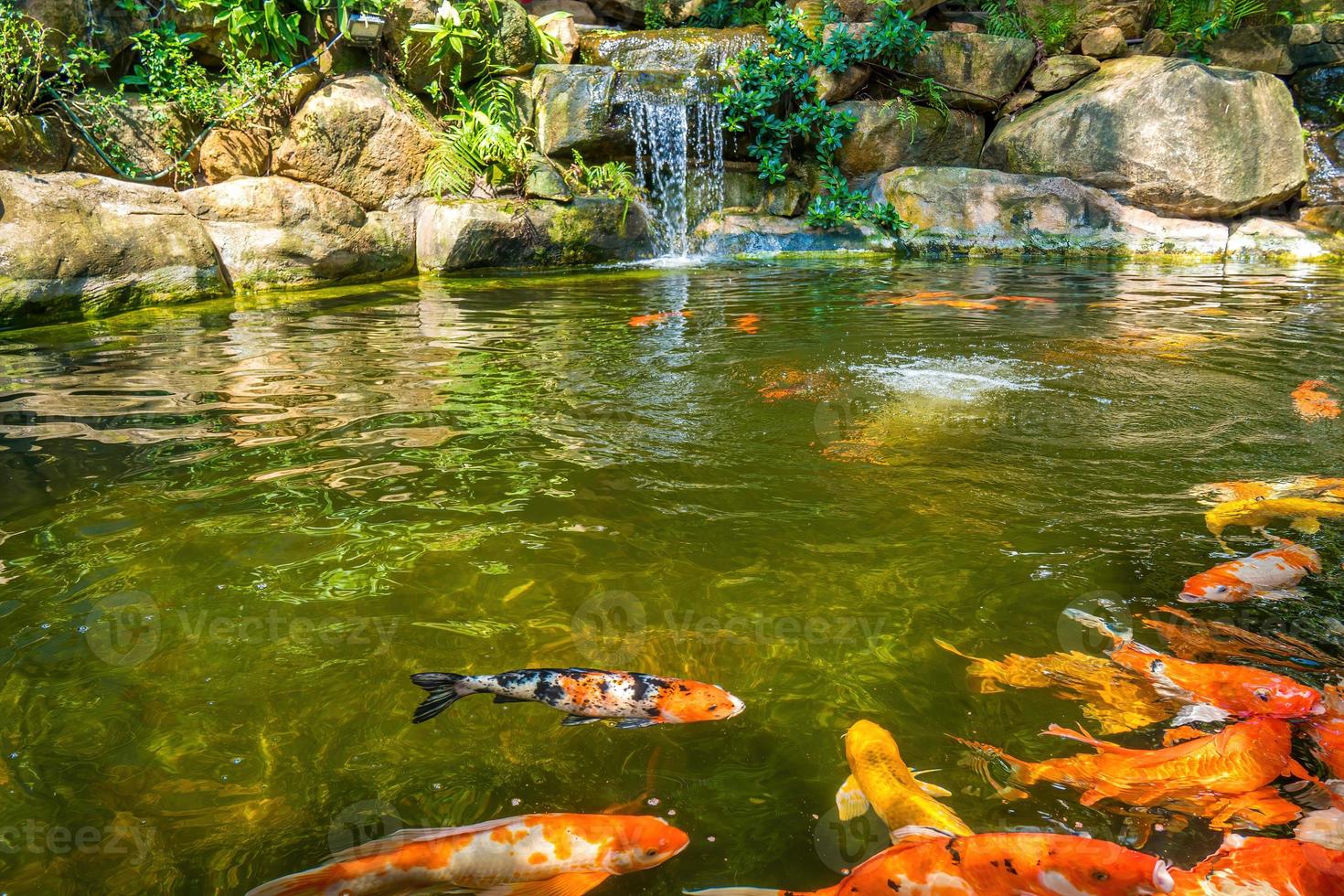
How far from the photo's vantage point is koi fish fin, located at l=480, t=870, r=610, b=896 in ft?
4.23

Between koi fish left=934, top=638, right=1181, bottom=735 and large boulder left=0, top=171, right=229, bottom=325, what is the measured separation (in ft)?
27.3

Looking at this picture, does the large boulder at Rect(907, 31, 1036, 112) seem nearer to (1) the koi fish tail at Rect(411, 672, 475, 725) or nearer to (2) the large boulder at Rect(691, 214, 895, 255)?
(2) the large boulder at Rect(691, 214, 895, 255)

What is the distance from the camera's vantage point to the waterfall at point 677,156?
11.6 meters

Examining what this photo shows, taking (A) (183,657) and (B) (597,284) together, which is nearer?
(A) (183,657)

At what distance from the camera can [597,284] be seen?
8875mm

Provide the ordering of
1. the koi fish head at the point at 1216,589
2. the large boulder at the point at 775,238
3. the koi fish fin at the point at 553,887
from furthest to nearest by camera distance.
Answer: the large boulder at the point at 775,238
the koi fish head at the point at 1216,589
the koi fish fin at the point at 553,887

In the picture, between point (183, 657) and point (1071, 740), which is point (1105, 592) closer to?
point (1071, 740)

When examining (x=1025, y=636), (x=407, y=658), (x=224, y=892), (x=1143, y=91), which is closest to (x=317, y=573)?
(x=407, y=658)

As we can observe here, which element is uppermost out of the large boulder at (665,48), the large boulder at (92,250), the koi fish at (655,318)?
the large boulder at (665,48)

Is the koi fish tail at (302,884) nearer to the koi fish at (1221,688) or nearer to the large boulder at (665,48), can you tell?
the koi fish at (1221,688)

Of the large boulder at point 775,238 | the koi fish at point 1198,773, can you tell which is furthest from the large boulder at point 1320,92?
the koi fish at point 1198,773

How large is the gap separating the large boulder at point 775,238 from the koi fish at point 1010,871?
11.0 metres

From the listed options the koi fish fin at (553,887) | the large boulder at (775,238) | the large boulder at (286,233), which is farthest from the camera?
the large boulder at (775,238)

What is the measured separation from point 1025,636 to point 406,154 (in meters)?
10.6
